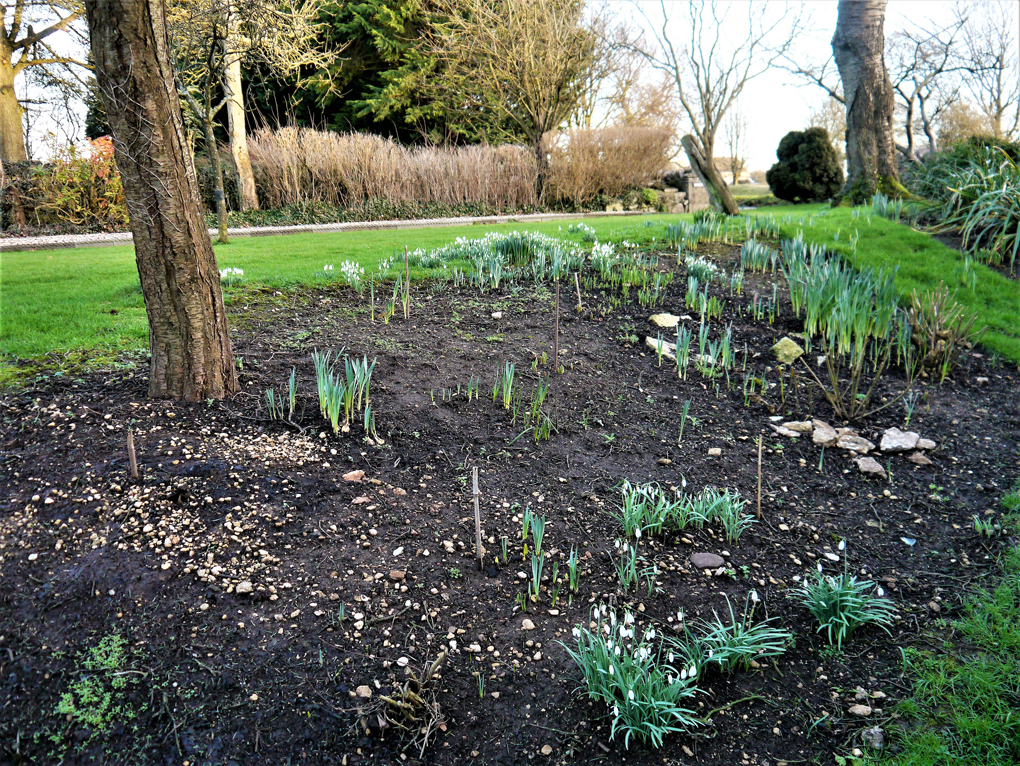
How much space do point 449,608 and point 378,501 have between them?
67 cm

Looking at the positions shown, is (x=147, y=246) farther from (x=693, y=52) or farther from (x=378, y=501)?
(x=693, y=52)

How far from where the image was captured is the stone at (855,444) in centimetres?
352

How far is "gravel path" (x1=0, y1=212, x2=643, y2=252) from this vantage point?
9.29 m

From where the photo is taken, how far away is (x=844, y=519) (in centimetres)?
297

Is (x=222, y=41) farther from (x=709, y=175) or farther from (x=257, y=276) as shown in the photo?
(x=709, y=175)

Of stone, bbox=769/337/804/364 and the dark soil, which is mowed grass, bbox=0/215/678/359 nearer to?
the dark soil

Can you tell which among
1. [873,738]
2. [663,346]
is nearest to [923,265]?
[663,346]

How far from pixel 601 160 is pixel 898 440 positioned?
587 inches

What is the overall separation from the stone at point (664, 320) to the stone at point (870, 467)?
189cm

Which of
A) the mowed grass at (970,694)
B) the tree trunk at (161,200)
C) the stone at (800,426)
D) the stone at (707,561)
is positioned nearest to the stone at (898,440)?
the stone at (800,426)

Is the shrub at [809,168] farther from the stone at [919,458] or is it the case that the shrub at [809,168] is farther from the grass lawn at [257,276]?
the stone at [919,458]

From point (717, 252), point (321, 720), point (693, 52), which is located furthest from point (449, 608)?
point (693, 52)

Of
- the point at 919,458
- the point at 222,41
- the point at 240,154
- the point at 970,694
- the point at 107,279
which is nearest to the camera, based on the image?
the point at 970,694

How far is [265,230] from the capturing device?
37.4 ft
